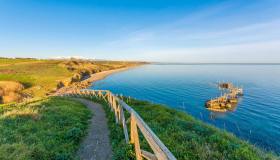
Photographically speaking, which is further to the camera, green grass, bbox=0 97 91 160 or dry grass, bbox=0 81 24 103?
dry grass, bbox=0 81 24 103

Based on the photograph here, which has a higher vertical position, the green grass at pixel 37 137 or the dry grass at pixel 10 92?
the green grass at pixel 37 137

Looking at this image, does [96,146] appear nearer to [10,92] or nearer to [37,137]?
[37,137]

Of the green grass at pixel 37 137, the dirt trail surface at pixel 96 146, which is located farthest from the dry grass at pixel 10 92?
the dirt trail surface at pixel 96 146

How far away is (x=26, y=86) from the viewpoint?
5150cm

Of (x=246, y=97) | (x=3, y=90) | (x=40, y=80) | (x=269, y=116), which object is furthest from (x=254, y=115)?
(x=40, y=80)

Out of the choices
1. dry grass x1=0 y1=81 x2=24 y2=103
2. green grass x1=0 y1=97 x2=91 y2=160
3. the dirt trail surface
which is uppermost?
green grass x1=0 y1=97 x2=91 y2=160

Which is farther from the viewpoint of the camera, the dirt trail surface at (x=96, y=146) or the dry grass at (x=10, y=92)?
the dry grass at (x=10, y=92)

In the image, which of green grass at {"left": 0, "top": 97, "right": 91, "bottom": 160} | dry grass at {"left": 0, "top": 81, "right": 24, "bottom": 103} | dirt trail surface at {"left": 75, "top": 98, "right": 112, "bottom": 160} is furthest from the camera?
dry grass at {"left": 0, "top": 81, "right": 24, "bottom": 103}

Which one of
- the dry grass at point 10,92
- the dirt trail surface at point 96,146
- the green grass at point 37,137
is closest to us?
the green grass at point 37,137

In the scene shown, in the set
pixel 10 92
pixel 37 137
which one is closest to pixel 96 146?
pixel 37 137

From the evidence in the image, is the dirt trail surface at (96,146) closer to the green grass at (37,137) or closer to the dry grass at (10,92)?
the green grass at (37,137)

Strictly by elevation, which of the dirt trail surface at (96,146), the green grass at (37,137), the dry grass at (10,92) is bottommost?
the dry grass at (10,92)

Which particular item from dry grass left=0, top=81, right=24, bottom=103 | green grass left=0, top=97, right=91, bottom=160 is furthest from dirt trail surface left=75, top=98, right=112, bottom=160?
dry grass left=0, top=81, right=24, bottom=103

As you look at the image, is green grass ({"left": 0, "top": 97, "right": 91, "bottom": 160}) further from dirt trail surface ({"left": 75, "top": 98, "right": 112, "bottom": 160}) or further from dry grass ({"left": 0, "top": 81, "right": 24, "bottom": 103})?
dry grass ({"left": 0, "top": 81, "right": 24, "bottom": 103})
